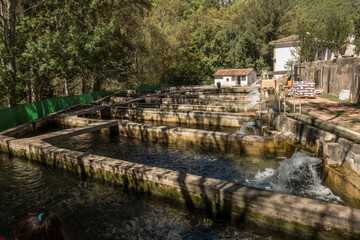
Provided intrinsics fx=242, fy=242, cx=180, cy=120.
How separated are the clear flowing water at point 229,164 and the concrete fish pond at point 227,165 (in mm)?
33

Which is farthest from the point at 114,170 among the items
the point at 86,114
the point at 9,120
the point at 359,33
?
the point at 359,33

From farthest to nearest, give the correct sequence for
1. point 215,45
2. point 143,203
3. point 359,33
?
point 215,45 → point 359,33 → point 143,203

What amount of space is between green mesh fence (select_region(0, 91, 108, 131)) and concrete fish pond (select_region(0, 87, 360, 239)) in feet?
3.35

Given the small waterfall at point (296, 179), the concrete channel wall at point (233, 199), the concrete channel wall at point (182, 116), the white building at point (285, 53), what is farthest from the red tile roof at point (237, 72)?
the concrete channel wall at point (233, 199)

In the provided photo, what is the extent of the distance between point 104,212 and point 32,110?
1469cm

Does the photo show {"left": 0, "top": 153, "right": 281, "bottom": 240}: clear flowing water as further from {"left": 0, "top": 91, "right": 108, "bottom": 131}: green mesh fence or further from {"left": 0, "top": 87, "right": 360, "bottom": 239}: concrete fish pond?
{"left": 0, "top": 91, "right": 108, "bottom": 131}: green mesh fence

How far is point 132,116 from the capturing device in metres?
19.6

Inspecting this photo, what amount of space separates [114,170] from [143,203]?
61.7 inches

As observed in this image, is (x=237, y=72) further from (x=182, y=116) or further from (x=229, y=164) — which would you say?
(x=229, y=164)

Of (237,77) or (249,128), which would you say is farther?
(237,77)

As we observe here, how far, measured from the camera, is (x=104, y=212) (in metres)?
A: 6.52

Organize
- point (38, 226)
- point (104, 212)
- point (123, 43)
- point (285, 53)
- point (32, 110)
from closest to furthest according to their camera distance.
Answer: point (38, 226) < point (104, 212) < point (32, 110) < point (123, 43) < point (285, 53)

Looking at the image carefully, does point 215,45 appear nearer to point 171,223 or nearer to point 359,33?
point 359,33

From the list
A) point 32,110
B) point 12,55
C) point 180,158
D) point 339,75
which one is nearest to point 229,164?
point 180,158
